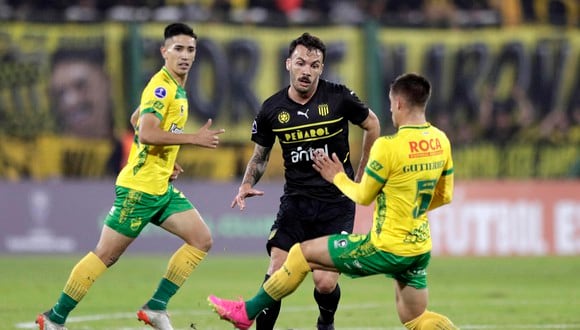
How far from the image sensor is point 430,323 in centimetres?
859

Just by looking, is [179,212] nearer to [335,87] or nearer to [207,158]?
[335,87]

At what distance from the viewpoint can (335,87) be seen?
32.6 ft

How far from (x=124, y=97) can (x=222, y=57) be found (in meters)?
1.88

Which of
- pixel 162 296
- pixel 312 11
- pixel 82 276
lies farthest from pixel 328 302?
pixel 312 11

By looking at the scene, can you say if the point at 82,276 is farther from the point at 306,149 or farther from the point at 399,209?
the point at 399,209

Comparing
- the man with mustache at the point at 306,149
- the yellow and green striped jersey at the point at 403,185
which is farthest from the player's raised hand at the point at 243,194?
the yellow and green striped jersey at the point at 403,185

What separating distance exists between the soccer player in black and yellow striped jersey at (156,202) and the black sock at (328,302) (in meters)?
1.05

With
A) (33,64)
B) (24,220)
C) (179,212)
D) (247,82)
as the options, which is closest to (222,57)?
(247,82)

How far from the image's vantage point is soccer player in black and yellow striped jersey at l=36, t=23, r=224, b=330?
31.9 ft

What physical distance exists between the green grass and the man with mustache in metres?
1.59

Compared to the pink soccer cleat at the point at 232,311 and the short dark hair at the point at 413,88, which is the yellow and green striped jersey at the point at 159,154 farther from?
the short dark hair at the point at 413,88

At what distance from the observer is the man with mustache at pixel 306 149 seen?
968 cm

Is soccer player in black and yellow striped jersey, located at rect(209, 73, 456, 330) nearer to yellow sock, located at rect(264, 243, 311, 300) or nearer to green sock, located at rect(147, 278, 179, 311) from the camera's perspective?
yellow sock, located at rect(264, 243, 311, 300)

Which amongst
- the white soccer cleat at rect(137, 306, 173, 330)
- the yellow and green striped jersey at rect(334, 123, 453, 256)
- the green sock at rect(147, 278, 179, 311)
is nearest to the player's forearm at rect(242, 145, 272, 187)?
the green sock at rect(147, 278, 179, 311)
